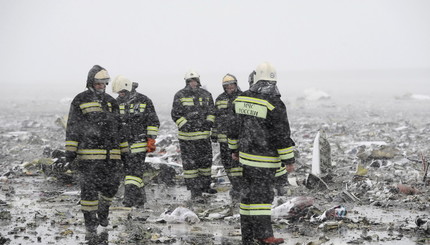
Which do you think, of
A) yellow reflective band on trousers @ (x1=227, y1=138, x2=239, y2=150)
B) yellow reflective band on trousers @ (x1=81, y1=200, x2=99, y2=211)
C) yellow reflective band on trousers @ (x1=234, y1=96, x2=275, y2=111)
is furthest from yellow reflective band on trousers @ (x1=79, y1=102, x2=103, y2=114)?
→ yellow reflective band on trousers @ (x1=234, y1=96, x2=275, y2=111)

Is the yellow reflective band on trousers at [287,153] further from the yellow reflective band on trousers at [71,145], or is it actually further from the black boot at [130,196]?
the black boot at [130,196]

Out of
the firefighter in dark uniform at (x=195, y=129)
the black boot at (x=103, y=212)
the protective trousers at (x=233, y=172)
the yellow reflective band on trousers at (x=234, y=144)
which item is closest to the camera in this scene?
the yellow reflective band on trousers at (x=234, y=144)

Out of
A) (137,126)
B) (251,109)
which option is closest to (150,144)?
(137,126)

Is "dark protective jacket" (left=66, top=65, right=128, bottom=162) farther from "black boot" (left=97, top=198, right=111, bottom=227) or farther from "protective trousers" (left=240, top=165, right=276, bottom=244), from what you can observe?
"protective trousers" (left=240, top=165, right=276, bottom=244)

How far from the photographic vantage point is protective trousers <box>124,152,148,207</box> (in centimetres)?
712

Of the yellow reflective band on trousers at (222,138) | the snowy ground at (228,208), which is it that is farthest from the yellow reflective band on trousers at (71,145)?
the yellow reflective band on trousers at (222,138)

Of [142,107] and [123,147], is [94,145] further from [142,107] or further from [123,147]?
[142,107]

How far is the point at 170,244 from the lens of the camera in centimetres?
533

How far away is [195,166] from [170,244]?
2.58 meters

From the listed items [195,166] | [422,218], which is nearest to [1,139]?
[195,166]

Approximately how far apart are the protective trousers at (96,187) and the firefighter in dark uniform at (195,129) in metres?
1.96

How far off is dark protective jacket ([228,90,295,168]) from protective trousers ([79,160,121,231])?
143 cm

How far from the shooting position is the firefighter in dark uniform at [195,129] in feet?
25.5

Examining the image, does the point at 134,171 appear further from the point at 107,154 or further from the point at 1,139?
the point at 1,139
